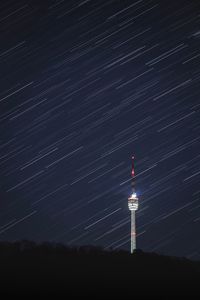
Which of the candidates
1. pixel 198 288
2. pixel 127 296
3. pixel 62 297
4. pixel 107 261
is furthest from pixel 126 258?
pixel 62 297

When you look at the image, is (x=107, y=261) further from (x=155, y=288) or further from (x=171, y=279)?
(x=155, y=288)

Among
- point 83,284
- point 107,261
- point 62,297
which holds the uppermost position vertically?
point 107,261

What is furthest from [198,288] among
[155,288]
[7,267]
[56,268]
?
[7,267]

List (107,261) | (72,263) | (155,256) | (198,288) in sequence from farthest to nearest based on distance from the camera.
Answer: (155,256) → (107,261) → (72,263) → (198,288)

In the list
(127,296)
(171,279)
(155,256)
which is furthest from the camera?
(155,256)

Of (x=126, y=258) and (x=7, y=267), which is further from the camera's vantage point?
(x=126, y=258)

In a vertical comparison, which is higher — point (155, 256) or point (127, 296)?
point (155, 256)

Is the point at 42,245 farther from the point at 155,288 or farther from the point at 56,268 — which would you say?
the point at 155,288
